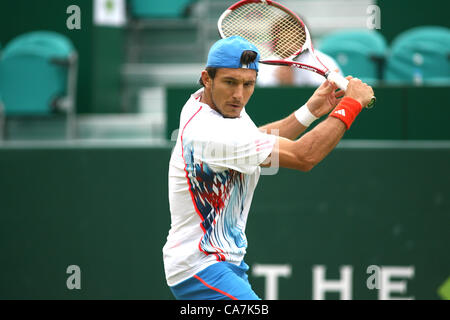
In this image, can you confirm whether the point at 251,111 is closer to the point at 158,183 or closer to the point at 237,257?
the point at 158,183

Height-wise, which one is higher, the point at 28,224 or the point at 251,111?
the point at 251,111

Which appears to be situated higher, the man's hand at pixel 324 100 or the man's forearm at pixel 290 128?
the man's hand at pixel 324 100

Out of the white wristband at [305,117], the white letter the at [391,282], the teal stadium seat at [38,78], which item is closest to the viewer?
the white wristband at [305,117]

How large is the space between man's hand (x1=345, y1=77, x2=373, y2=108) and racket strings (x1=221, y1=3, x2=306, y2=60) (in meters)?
0.59

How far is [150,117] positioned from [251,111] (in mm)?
2411

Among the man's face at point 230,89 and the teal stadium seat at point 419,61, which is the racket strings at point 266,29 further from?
the teal stadium seat at point 419,61

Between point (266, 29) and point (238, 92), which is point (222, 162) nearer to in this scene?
point (238, 92)

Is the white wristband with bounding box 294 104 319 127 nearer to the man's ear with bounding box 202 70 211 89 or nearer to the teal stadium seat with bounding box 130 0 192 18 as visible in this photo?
the man's ear with bounding box 202 70 211 89

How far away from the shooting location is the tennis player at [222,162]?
3084 mm

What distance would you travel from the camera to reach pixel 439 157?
498 centimetres

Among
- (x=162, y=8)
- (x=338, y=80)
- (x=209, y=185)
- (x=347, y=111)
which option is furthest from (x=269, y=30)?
(x=162, y=8)

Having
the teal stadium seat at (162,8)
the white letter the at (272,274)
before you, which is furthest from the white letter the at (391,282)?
the teal stadium seat at (162,8)

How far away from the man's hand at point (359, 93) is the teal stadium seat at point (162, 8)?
5.61 m
